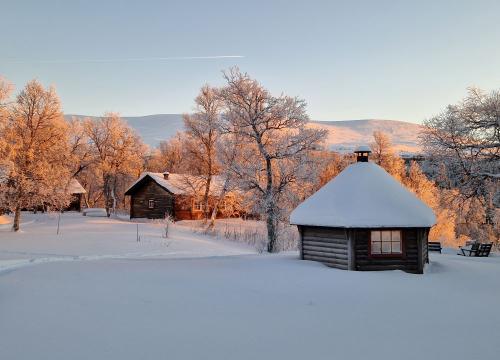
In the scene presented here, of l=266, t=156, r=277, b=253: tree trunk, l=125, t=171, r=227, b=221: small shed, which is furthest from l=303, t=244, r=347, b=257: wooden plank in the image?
l=125, t=171, r=227, b=221: small shed

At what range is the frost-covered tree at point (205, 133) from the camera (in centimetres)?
3744

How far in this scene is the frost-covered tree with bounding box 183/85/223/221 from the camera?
37.4 meters

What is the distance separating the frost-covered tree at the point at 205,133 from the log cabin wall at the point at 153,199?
13.7 ft

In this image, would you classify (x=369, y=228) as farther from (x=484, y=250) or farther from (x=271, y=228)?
(x=484, y=250)

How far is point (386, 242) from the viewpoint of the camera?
15.6 meters

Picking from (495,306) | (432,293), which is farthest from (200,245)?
(495,306)

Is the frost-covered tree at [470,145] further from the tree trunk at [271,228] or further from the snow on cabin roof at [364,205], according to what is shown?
the tree trunk at [271,228]

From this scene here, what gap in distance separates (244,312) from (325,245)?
740cm

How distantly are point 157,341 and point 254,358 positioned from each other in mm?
1981

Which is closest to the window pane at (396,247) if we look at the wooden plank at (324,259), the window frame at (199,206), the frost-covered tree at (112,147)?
the wooden plank at (324,259)

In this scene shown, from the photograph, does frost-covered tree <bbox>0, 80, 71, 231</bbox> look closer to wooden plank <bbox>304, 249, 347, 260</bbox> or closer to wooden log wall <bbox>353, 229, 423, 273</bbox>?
wooden plank <bbox>304, 249, 347, 260</bbox>

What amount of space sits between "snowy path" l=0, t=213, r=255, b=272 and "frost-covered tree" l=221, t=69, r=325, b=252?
4.31m

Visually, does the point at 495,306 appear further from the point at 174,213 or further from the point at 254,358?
the point at 174,213

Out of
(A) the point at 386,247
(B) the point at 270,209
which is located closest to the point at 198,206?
(B) the point at 270,209
